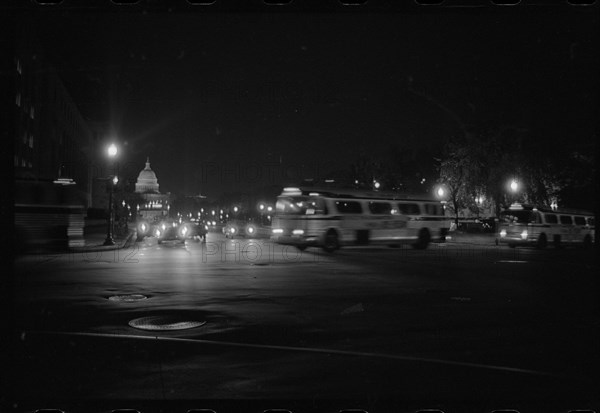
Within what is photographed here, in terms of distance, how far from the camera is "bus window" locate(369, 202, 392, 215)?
3469 cm

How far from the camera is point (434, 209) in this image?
3909cm

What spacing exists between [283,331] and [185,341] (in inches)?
65.3

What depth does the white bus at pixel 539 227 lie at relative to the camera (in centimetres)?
4053

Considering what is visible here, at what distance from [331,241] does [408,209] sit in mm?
6097

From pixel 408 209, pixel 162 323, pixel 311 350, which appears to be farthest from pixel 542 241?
pixel 311 350

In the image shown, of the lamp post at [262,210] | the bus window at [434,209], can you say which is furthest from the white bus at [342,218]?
the lamp post at [262,210]

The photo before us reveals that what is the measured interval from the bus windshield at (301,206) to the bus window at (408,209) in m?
5.98

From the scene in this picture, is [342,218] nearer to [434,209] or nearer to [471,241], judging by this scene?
[434,209]

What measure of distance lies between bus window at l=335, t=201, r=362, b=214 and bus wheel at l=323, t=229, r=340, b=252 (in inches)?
45.0

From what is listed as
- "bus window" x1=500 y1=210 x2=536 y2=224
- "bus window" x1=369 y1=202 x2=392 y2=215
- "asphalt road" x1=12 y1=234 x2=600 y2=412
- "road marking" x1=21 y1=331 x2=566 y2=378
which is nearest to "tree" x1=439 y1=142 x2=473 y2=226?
"bus window" x1=500 y1=210 x2=536 y2=224

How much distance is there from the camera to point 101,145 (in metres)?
132

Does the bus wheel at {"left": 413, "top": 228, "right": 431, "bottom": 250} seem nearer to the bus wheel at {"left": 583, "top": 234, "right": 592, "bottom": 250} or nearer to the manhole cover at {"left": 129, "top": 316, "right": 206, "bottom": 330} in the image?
the bus wheel at {"left": 583, "top": 234, "right": 592, "bottom": 250}

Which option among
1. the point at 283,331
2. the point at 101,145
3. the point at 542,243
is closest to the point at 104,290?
the point at 283,331

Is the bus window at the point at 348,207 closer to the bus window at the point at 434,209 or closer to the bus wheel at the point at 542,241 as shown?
the bus window at the point at 434,209
